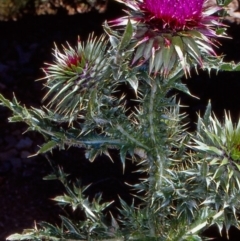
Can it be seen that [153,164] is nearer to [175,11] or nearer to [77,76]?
[77,76]

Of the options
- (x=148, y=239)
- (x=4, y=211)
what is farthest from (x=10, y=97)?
(x=148, y=239)

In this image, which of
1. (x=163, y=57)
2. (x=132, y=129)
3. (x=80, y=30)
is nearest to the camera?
(x=163, y=57)

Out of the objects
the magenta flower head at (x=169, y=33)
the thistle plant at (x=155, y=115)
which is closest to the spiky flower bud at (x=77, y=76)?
the thistle plant at (x=155, y=115)

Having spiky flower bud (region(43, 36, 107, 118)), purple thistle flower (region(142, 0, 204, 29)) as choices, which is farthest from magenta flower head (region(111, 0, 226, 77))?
spiky flower bud (region(43, 36, 107, 118))

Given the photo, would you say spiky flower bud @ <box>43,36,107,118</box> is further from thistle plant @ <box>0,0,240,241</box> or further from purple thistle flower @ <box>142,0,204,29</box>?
purple thistle flower @ <box>142,0,204,29</box>

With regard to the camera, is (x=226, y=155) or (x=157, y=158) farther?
(x=157, y=158)

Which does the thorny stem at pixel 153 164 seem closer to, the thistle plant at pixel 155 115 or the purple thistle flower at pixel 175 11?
the thistle plant at pixel 155 115

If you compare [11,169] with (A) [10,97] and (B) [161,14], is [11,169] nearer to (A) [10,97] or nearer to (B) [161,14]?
(A) [10,97]

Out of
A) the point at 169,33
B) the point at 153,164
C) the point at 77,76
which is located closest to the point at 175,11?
the point at 169,33
